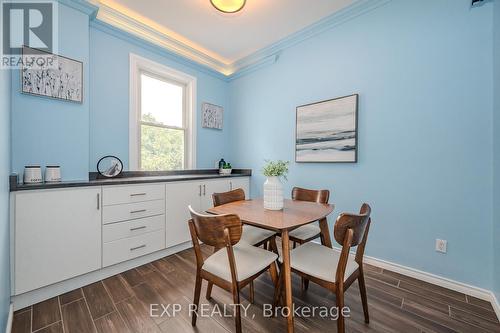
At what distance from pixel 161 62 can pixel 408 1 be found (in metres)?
3.08

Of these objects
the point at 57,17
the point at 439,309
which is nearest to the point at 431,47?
the point at 439,309

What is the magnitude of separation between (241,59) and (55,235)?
3.48 meters

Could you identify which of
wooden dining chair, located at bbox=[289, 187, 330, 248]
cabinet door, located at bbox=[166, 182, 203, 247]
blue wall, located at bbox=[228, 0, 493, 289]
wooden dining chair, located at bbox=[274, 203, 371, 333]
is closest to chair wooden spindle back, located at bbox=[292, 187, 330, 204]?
wooden dining chair, located at bbox=[289, 187, 330, 248]

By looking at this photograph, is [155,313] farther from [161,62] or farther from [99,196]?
[161,62]

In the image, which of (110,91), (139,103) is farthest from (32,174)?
(139,103)

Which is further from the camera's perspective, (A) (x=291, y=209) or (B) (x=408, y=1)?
(B) (x=408, y=1)

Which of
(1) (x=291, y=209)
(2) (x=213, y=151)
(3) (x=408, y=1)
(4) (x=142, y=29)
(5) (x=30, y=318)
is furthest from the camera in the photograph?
(2) (x=213, y=151)

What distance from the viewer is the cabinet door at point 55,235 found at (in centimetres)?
155

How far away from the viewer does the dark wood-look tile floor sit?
1.39m

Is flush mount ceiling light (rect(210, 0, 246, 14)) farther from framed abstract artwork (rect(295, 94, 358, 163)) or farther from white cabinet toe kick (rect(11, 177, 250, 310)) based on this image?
white cabinet toe kick (rect(11, 177, 250, 310))

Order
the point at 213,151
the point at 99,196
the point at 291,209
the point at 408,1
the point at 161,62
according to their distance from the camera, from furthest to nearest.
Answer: the point at 213,151, the point at 161,62, the point at 408,1, the point at 99,196, the point at 291,209

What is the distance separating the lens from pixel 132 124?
2678mm

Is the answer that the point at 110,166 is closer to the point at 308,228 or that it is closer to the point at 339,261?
the point at 308,228

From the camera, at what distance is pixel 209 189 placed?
2926 mm
